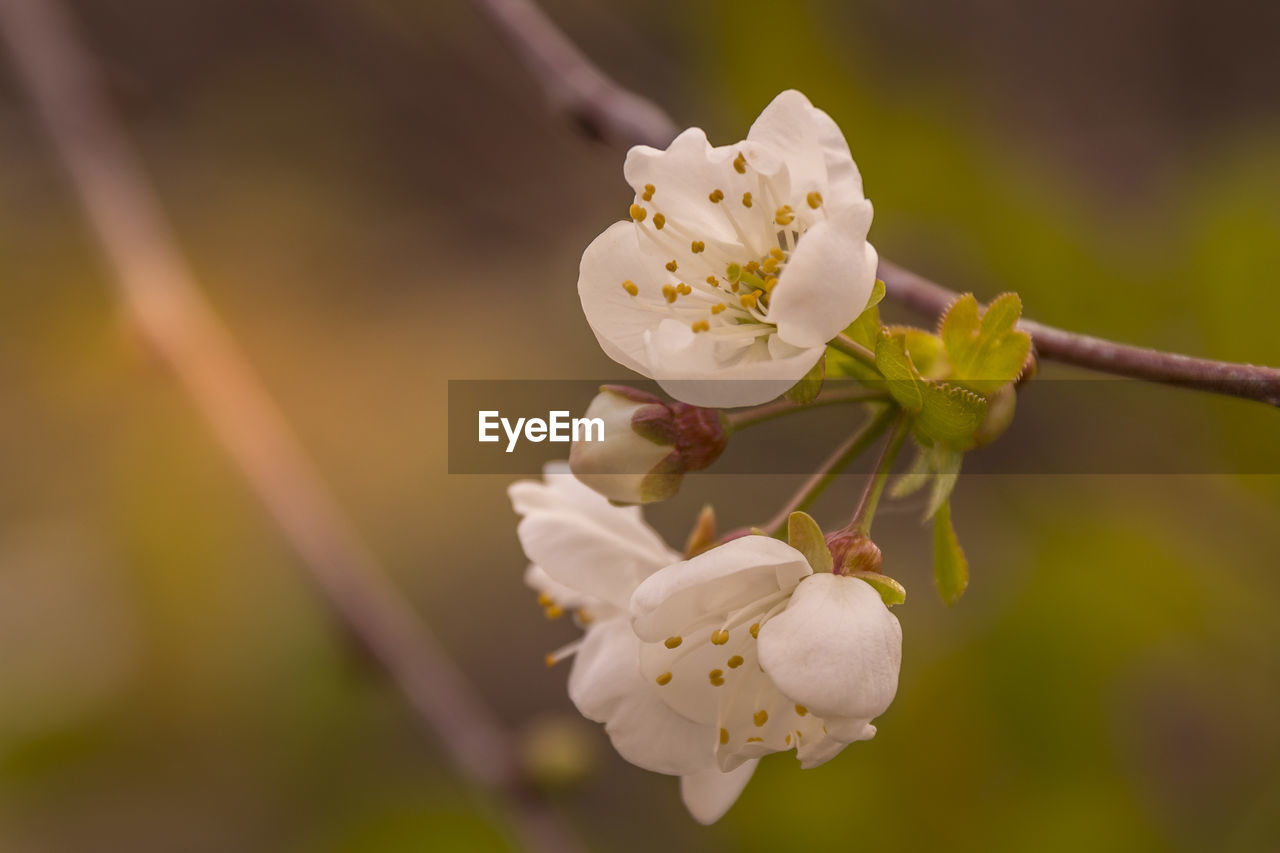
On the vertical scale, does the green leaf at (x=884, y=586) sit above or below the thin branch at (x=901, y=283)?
below

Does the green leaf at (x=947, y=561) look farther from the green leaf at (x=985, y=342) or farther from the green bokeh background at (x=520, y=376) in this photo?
the green bokeh background at (x=520, y=376)

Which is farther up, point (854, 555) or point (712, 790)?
point (854, 555)

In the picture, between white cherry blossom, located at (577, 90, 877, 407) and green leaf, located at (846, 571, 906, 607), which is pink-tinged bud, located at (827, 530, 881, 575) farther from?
white cherry blossom, located at (577, 90, 877, 407)

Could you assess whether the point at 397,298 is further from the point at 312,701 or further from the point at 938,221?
the point at 938,221

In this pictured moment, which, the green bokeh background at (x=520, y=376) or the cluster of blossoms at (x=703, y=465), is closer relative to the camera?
the cluster of blossoms at (x=703, y=465)

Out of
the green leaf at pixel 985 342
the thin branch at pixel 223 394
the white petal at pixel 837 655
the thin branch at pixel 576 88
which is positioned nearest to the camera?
the white petal at pixel 837 655

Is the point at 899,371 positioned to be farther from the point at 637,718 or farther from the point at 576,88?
the point at 576,88

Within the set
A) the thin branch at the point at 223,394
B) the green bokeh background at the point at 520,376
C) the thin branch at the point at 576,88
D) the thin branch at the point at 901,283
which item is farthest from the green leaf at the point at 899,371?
the thin branch at the point at 223,394

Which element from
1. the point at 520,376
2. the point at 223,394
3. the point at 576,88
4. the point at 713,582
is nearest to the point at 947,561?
the point at 713,582

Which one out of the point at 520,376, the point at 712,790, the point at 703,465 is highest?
the point at 520,376
